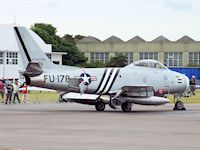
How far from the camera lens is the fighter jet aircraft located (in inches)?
1214

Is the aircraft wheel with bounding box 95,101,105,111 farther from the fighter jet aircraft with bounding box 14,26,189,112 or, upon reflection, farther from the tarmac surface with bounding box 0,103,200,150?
the tarmac surface with bounding box 0,103,200,150

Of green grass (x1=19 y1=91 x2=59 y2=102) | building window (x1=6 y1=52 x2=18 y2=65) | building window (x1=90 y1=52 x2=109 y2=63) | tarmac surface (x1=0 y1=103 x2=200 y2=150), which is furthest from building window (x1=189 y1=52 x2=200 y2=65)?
tarmac surface (x1=0 y1=103 x2=200 y2=150)

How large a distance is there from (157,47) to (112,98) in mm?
91583

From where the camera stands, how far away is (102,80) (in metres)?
31.2

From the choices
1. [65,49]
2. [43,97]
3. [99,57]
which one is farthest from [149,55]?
[43,97]

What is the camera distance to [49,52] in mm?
94125

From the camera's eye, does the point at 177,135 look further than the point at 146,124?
No

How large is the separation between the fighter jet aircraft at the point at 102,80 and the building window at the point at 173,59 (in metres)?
90.0

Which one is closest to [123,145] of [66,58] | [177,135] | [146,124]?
[177,135]

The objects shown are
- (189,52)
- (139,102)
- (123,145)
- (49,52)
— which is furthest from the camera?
(189,52)

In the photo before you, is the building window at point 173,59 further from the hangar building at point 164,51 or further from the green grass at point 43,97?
the green grass at point 43,97

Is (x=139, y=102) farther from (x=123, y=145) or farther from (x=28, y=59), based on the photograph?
(x=123, y=145)

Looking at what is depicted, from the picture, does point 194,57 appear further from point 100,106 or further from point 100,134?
point 100,134

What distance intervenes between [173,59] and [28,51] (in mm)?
91446
